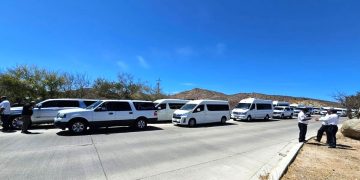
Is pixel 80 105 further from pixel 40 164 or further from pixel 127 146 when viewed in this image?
pixel 40 164

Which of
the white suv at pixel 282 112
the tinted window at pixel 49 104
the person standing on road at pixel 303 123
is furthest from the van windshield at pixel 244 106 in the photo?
the tinted window at pixel 49 104

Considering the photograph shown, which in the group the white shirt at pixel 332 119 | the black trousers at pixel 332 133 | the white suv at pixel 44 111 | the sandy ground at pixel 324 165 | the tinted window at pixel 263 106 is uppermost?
the tinted window at pixel 263 106

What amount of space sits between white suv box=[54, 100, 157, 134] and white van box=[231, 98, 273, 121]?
1274 centimetres

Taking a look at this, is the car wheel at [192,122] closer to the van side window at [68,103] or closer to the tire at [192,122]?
the tire at [192,122]

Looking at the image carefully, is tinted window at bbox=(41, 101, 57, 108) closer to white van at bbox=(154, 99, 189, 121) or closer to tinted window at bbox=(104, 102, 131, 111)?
tinted window at bbox=(104, 102, 131, 111)

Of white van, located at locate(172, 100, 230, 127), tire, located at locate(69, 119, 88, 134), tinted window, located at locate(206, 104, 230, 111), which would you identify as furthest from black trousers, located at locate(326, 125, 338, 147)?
tire, located at locate(69, 119, 88, 134)

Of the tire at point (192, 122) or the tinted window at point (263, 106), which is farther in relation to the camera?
the tinted window at point (263, 106)

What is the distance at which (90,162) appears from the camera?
8227 millimetres

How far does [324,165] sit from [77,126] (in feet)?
38.9

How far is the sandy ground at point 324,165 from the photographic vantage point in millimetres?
7395

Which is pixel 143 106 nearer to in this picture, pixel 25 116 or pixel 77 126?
pixel 77 126

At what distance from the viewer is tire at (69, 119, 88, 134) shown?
14.5 metres

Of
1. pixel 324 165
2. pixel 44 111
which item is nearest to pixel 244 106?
pixel 44 111

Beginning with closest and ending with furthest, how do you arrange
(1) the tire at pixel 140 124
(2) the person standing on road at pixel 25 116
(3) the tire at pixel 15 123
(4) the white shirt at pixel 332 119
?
1. (4) the white shirt at pixel 332 119
2. (2) the person standing on road at pixel 25 116
3. (3) the tire at pixel 15 123
4. (1) the tire at pixel 140 124
